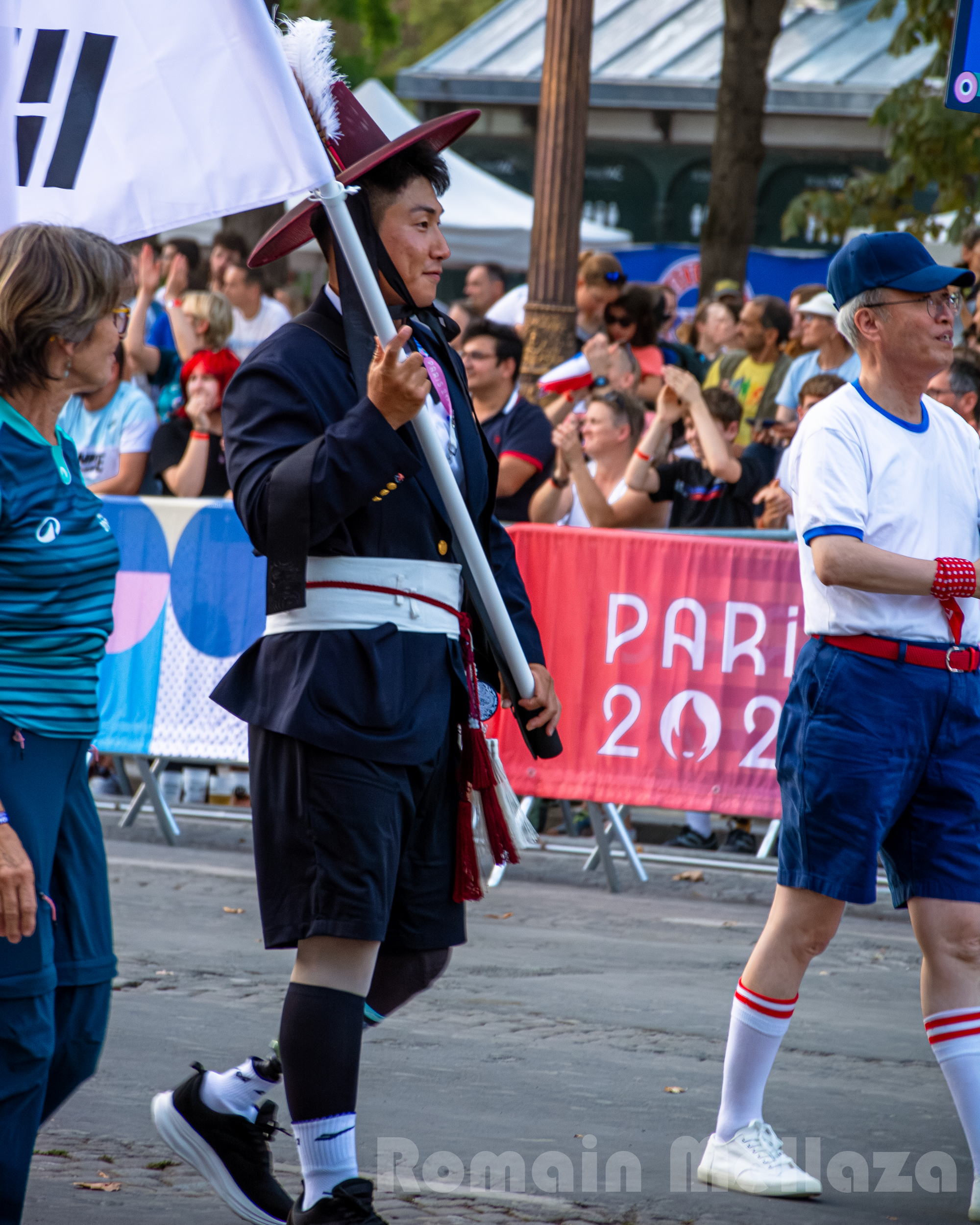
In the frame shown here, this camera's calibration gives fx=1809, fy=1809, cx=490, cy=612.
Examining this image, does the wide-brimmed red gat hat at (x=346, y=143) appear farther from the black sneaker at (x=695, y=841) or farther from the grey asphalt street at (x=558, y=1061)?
the black sneaker at (x=695, y=841)

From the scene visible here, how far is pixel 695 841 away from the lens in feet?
28.3

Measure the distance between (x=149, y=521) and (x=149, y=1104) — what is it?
4270 millimetres

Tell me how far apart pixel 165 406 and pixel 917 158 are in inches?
342

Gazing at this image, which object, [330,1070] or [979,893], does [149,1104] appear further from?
[979,893]

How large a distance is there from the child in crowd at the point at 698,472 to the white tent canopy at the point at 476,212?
32.6 feet

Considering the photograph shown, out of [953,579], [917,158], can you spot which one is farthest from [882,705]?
[917,158]

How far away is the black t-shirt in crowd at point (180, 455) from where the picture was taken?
31.2ft

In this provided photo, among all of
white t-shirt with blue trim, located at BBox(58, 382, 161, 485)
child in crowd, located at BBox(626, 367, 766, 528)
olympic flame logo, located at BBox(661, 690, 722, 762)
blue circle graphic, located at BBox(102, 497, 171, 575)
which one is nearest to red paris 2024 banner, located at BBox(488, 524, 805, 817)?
olympic flame logo, located at BBox(661, 690, 722, 762)

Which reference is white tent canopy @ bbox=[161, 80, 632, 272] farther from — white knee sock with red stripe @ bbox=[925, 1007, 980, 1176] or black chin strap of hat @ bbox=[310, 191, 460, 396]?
white knee sock with red stripe @ bbox=[925, 1007, 980, 1176]

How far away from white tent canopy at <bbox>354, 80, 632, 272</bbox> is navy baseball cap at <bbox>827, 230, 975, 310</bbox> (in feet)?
48.0

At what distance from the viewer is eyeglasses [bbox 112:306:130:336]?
325 centimetres

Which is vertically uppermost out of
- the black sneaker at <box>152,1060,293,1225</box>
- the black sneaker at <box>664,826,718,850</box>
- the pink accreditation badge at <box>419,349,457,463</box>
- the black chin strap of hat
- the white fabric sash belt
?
the black chin strap of hat

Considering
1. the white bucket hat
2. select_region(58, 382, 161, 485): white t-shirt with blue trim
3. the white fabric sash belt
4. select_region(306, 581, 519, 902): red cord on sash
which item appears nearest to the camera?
the white fabric sash belt

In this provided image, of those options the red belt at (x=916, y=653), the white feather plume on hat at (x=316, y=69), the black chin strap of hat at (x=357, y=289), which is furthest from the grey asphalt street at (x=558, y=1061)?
the white feather plume on hat at (x=316, y=69)
